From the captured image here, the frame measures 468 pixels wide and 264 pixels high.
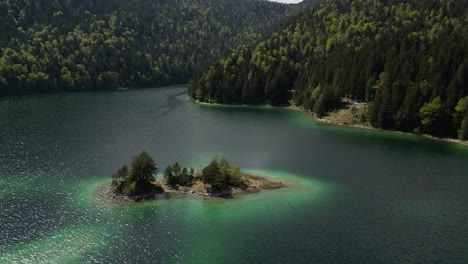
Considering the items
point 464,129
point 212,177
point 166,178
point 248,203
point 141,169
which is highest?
point 464,129

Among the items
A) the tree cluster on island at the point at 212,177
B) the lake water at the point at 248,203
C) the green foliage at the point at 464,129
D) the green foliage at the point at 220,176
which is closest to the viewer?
the lake water at the point at 248,203

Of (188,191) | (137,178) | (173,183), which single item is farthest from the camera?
(173,183)

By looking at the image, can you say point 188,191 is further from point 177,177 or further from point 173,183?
point 177,177

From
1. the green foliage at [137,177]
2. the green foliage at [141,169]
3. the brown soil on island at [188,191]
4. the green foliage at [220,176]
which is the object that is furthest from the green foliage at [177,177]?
the green foliage at [141,169]

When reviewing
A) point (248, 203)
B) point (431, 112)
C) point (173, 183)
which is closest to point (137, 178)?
point (173, 183)

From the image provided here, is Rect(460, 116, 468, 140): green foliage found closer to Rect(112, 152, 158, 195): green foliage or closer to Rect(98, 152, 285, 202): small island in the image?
Rect(98, 152, 285, 202): small island

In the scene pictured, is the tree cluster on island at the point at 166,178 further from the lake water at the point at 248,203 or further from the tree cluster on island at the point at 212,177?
the lake water at the point at 248,203

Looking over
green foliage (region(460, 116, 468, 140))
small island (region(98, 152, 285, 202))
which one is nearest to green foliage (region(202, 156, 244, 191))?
small island (region(98, 152, 285, 202))
